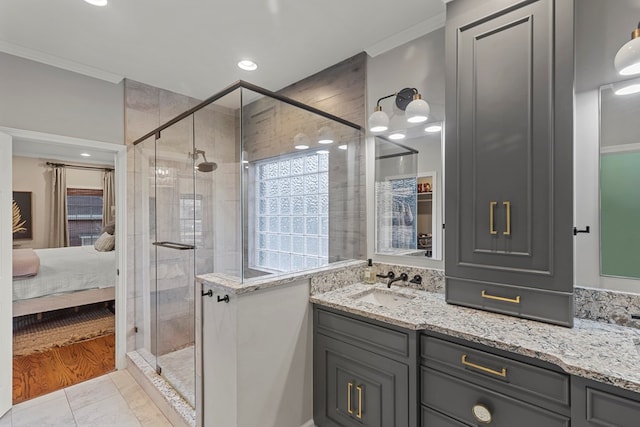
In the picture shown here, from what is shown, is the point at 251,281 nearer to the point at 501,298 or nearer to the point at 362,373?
the point at 362,373

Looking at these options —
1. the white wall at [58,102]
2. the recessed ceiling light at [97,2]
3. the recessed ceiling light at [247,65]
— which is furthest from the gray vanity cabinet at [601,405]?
the white wall at [58,102]

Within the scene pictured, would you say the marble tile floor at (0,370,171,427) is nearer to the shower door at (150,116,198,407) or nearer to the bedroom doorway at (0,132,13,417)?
the bedroom doorway at (0,132,13,417)

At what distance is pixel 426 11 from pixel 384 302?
1.97 m

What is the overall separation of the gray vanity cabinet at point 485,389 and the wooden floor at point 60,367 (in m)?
2.96

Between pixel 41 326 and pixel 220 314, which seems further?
pixel 41 326

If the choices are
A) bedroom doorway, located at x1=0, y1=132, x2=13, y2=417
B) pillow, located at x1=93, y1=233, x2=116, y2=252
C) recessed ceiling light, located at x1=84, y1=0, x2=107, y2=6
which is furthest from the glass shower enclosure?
pillow, located at x1=93, y1=233, x2=116, y2=252

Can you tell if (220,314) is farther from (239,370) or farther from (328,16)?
(328,16)

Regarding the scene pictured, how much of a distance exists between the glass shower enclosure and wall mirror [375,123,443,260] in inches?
7.3

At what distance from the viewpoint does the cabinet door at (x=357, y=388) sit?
5.13 feet

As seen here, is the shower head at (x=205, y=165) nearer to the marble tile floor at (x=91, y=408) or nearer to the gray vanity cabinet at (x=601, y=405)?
the marble tile floor at (x=91, y=408)

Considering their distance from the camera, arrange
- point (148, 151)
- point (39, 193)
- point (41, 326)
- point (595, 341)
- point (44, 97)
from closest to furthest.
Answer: point (595, 341), point (44, 97), point (148, 151), point (41, 326), point (39, 193)

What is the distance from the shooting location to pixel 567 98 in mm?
1388

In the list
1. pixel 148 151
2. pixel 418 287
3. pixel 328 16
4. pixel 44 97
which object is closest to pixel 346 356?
pixel 418 287

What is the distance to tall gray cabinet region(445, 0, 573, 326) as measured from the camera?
4.62ft
